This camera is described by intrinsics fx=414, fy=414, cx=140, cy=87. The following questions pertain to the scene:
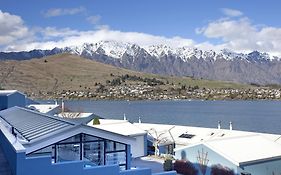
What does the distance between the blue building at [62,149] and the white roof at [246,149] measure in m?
10.5

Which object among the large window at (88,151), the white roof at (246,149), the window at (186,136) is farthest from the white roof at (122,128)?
the large window at (88,151)

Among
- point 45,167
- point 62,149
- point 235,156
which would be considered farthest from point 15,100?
point 45,167

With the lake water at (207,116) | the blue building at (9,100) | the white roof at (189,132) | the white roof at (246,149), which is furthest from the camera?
the lake water at (207,116)

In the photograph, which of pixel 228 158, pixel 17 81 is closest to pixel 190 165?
pixel 228 158

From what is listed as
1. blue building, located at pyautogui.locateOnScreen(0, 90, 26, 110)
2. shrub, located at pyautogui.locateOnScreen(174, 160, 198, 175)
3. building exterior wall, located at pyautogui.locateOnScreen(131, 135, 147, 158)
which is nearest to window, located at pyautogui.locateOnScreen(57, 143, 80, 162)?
shrub, located at pyautogui.locateOnScreen(174, 160, 198, 175)

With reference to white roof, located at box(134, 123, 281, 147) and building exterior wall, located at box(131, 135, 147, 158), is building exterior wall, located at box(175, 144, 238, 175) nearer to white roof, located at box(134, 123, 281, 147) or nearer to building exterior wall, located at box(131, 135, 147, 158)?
white roof, located at box(134, 123, 281, 147)

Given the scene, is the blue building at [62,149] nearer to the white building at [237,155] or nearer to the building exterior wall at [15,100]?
the white building at [237,155]

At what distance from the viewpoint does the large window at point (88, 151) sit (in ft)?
39.4

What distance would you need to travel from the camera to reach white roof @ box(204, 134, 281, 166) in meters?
22.4

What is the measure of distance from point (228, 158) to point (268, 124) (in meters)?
61.4

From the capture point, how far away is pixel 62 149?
1212cm

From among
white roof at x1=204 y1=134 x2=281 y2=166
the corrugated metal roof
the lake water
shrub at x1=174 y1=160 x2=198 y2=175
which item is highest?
the corrugated metal roof

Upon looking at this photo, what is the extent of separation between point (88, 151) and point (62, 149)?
88 cm

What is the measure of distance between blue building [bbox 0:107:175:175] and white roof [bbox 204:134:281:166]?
10.5m
